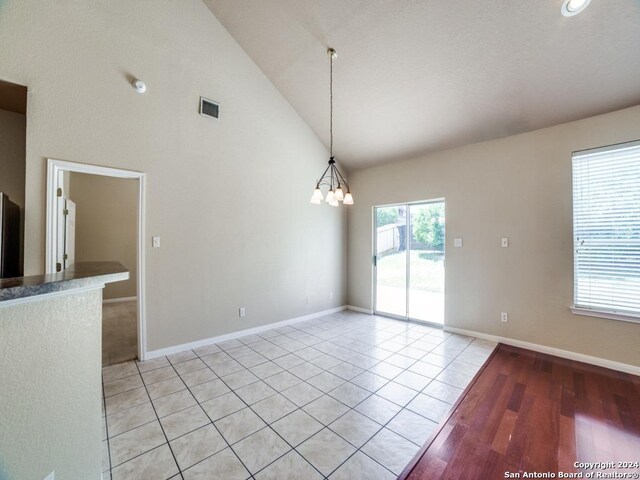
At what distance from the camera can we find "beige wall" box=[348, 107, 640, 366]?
10.2ft

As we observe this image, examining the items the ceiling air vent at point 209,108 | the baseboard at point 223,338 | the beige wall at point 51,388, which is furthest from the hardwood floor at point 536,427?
the ceiling air vent at point 209,108

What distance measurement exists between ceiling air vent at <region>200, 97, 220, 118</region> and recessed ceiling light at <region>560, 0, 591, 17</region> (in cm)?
388

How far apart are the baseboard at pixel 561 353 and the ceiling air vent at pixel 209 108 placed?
196 inches

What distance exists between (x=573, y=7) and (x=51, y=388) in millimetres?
4463

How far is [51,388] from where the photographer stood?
1.15 metres

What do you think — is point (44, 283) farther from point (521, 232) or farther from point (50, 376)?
point (521, 232)

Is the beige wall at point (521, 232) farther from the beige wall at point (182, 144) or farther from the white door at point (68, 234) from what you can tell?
the white door at point (68, 234)

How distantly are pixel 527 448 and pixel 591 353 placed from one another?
219cm

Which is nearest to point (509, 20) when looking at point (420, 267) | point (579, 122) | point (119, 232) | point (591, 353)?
point (579, 122)

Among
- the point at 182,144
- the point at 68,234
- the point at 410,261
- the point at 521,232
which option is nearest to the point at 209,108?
the point at 182,144

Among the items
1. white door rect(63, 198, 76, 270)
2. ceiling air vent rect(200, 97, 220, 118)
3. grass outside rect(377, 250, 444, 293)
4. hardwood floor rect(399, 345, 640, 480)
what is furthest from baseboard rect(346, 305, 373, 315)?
white door rect(63, 198, 76, 270)

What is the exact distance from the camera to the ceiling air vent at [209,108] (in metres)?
3.53

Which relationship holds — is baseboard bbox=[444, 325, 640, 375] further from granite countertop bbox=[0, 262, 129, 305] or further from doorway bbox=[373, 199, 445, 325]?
granite countertop bbox=[0, 262, 129, 305]

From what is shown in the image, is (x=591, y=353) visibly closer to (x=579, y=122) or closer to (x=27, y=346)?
(x=579, y=122)
